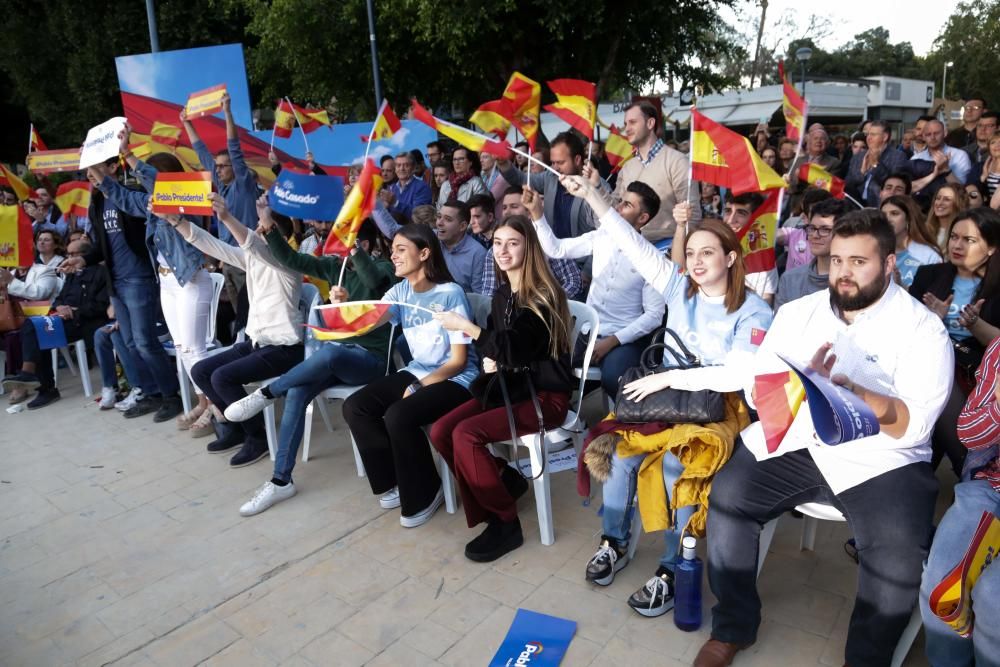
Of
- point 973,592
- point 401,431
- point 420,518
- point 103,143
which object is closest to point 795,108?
point 401,431

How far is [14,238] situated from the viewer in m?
5.76

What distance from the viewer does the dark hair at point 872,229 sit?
234 cm

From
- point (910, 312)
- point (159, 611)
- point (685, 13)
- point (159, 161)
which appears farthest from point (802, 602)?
point (685, 13)

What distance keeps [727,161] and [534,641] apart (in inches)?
99.4

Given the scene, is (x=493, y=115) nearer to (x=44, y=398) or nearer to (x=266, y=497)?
(x=266, y=497)

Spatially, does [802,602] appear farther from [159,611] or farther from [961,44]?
[961,44]

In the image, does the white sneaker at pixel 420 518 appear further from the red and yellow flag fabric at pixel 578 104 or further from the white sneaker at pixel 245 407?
the red and yellow flag fabric at pixel 578 104

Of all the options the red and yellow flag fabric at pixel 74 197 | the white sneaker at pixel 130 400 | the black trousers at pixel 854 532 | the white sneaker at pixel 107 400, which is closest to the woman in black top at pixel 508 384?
the black trousers at pixel 854 532

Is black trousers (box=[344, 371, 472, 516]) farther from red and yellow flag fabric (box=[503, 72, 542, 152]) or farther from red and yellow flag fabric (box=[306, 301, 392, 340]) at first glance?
red and yellow flag fabric (box=[503, 72, 542, 152])

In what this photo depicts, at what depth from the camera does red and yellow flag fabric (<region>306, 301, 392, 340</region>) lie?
369cm

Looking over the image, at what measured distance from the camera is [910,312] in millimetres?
2299

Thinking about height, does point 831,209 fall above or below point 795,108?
below

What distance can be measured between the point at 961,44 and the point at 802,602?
158ft

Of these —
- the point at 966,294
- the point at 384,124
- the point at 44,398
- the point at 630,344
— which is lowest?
the point at 44,398
